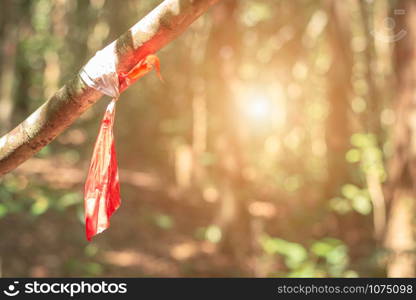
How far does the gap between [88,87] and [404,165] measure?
12.1 feet

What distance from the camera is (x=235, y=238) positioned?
22.2 feet

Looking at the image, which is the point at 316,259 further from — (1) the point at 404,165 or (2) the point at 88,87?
(2) the point at 88,87

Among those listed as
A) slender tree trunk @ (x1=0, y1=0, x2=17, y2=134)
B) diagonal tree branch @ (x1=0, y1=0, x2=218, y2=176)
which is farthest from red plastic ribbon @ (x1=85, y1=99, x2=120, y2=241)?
slender tree trunk @ (x1=0, y1=0, x2=17, y2=134)

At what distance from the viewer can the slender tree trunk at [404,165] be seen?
4328mm

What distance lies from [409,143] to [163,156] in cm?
816

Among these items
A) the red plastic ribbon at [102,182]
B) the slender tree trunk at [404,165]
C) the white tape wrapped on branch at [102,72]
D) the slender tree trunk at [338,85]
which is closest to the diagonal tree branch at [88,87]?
the white tape wrapped on branch at [102,72]

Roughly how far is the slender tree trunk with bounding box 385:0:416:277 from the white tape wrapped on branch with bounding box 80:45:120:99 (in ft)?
11.8

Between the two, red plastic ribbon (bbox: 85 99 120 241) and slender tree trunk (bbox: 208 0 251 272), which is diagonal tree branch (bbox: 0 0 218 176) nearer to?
red plastic ribbon (bbox: 85 99 120 241)

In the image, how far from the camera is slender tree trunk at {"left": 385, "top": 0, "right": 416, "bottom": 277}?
Answer: 4328 millimetres

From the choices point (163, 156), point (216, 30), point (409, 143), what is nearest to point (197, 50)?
point (163, 156)

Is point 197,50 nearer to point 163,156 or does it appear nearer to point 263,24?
point 263,24

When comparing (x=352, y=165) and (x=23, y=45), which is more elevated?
(x=23, y=45)

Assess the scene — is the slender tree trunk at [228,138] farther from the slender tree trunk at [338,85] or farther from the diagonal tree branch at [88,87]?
the diagonal tree branch at [88,87]

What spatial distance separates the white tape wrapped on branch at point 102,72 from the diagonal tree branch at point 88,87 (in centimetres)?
2
